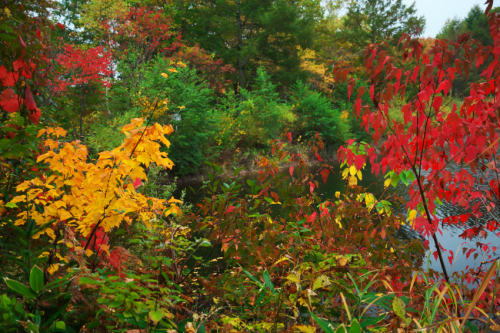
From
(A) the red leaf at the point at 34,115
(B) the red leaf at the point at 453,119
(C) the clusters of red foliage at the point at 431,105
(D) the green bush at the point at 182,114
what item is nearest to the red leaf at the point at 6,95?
(A) the red leaf at the point at 34,115

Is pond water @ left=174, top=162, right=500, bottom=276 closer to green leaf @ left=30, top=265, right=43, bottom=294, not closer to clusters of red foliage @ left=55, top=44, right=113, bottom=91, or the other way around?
green leaf @ left=30, top=265, right=43, bottom=294

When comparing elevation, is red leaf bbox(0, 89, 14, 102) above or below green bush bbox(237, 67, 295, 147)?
below

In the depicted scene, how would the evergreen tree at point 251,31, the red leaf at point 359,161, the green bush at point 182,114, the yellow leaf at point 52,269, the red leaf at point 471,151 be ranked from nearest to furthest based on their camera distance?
the yellow leaf at point 52,269
the red leaf at point 471,151
the red leaf at point 359,161
the green bush at point 182,114
the evergreen tree at point 251,31

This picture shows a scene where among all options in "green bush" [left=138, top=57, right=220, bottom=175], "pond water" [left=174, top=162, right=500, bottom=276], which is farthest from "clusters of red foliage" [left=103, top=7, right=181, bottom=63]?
"pond water" [left=174, top=162, right=500, bottom=276]

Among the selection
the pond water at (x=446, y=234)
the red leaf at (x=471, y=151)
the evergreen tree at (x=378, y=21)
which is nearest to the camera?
the red leaf at (x=471, y=151)

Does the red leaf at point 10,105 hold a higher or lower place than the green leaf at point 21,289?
higher

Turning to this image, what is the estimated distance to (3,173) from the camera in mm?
2148

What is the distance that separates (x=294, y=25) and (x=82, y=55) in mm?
12973

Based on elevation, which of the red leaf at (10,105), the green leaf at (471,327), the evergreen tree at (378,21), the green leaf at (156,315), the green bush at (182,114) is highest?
the evergreen tree at (378,21)

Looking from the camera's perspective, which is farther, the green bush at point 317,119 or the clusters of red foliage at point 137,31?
the green bush at point 317,119

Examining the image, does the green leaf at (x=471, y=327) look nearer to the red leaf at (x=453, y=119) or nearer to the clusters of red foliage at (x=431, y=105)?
the clusters of red foliage at (x=431, y=105)

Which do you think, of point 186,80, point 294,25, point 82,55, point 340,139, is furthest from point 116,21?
point 340,139

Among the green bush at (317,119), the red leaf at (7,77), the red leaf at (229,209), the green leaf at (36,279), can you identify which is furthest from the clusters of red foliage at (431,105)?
the green bush at (317,119)

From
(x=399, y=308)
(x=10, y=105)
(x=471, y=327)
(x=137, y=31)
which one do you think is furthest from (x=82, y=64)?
(x=471, y=327)
